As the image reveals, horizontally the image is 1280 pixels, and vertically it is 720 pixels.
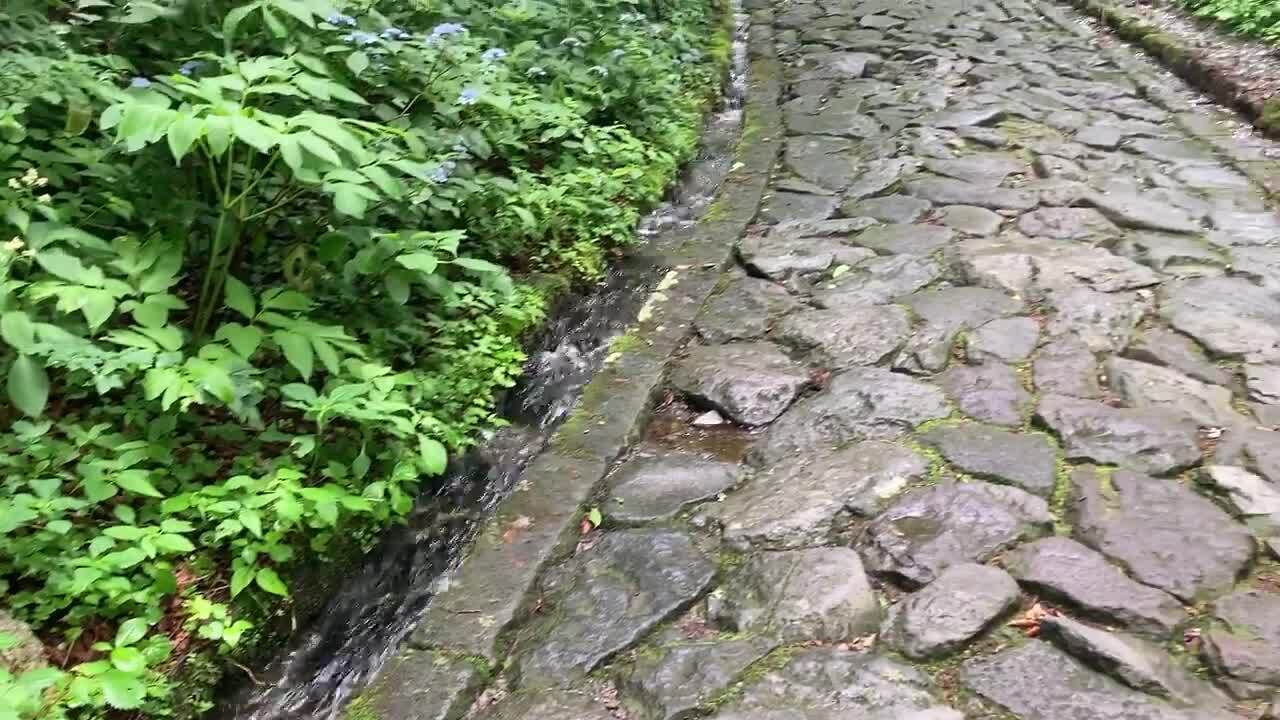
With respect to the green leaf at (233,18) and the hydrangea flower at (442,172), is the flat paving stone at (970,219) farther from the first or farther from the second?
the green leaf at (233,18)

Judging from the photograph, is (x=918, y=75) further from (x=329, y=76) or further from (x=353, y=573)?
(x=353, y=573)

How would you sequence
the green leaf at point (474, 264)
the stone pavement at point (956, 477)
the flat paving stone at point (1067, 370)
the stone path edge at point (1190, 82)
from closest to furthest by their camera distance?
the stone pavement at point (956, 477), the green leaf at point (474, 264), the flat paving stone at point (1067, 370), the stone path edge at point (1190, 82)

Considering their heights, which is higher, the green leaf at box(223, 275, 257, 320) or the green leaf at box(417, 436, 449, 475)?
the green leaf at box(223, 275, 257, 320)

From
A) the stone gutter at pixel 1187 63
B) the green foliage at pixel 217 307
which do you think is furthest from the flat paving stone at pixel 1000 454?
the stone gutter at pixel 1187 63

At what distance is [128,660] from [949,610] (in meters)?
2.05

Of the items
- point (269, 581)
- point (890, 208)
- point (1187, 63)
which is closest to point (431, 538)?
point (269, 581)

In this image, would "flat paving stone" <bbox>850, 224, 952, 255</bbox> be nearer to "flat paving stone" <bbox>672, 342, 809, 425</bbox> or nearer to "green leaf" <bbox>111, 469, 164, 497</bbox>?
"flat paving stone" <bbox>672, 342, 809, 425</bbox>

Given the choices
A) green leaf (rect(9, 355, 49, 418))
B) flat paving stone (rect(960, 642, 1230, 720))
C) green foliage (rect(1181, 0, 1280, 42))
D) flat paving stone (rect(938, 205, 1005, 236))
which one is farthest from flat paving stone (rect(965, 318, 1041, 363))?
green foliage (rect(1181, 0, 1280, 42))

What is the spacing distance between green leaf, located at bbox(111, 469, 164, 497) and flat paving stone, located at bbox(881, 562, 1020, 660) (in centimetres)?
196

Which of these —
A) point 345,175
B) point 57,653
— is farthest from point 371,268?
point 57,653

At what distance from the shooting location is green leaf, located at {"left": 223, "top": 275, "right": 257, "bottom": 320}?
2.62 metres

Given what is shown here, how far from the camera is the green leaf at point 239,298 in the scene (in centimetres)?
262

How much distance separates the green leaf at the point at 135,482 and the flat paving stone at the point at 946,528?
198cm

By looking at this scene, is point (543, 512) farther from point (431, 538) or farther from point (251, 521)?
point (251, 521)
